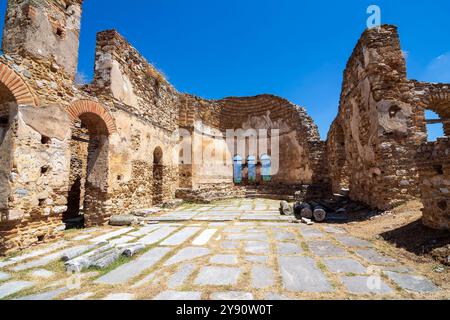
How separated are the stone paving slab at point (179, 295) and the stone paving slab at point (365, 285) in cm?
158

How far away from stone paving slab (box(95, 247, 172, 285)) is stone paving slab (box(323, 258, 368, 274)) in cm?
243

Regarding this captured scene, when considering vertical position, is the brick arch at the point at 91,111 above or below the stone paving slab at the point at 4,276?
above

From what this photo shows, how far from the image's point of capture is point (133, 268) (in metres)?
3.20

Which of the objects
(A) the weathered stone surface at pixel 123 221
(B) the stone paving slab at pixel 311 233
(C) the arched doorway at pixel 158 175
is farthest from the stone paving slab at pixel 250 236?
(C) the arched doorway at pixel 158 175

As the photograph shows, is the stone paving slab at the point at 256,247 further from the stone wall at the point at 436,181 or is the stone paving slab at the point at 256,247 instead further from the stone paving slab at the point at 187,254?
the stone wall at the point at 436,181

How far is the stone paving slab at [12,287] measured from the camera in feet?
8.30

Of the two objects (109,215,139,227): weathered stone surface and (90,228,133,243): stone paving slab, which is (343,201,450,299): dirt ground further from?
(109,215,139,227): weathered stone surface

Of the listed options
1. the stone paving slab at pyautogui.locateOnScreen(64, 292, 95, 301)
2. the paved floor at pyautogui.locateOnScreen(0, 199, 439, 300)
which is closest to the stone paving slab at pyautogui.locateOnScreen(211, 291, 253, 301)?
the paved floor at pyautogui.locateOnScreen(0, 199, 439, 300)

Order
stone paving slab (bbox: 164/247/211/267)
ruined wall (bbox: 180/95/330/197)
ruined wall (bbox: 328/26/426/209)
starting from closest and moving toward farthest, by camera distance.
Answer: stone paving slab (bbox: 164/247/211/267)
ruined wall (bbox: 328/26/426/209)
ruined wall (bbox: 180/95/330/197)

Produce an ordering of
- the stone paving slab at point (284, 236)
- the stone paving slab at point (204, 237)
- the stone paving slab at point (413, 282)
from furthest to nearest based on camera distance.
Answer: the stone paving slab at point (284, 236), the stone paving slab at point (204, 237), the stone paving slab at point (413, 282)

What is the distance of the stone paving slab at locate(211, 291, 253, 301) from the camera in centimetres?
234

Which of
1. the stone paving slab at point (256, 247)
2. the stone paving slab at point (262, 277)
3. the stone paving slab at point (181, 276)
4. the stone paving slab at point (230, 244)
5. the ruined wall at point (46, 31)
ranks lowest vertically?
the stone paving slab at point (230, 244)
